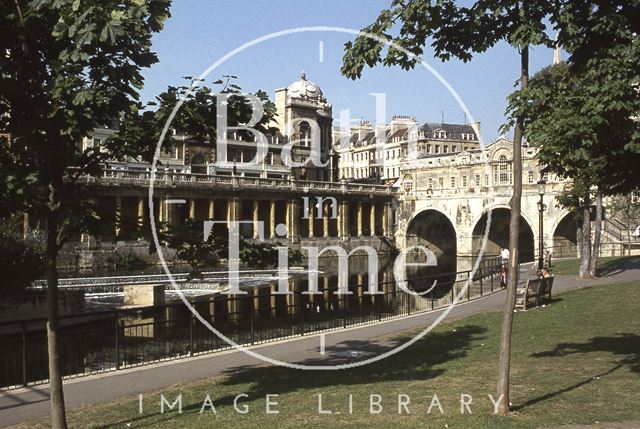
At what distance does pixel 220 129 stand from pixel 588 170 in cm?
705

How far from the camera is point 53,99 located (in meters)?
7.24

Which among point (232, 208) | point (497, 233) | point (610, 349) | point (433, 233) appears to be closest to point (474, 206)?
point (497, 233)

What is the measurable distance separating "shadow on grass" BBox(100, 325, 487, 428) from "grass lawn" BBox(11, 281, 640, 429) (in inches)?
0.8

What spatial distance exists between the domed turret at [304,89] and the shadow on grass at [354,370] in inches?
2801

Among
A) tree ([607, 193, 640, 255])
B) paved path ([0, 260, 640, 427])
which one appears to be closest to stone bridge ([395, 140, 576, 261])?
tree ([607, 193, 640, 255])

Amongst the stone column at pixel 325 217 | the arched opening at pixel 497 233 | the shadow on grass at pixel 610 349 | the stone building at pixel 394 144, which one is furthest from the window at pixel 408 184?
the shadow on grass at pixel 610 349

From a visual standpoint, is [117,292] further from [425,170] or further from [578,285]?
[425,170]

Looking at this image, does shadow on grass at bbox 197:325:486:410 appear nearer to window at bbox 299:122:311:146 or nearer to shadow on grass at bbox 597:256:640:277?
shadow on grass at bbox 597:256:640:277

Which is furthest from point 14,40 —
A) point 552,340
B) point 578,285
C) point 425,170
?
point 425,170

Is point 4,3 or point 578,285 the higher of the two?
point 4,3

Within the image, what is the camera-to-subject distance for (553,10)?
7.85 metres

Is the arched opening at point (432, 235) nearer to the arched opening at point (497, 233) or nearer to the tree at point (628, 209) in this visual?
the arched opening at point (497, 233)

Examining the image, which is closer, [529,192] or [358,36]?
[358,36]

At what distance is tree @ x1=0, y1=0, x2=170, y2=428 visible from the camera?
23.6 ft
